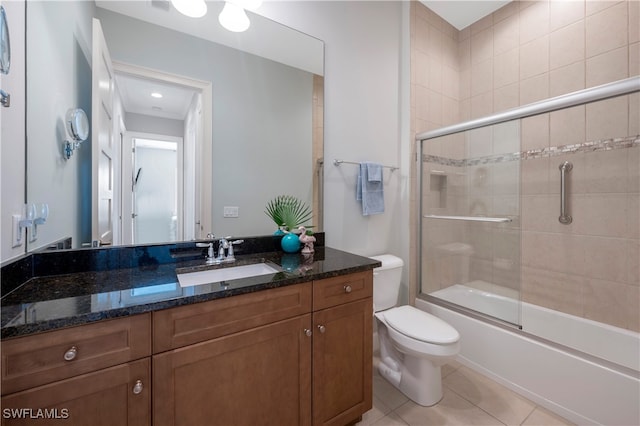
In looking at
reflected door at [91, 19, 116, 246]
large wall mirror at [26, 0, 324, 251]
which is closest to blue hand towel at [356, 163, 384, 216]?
large wall mirror at [26, 0, 324, 251]

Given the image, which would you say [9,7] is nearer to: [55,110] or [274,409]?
[55,110]

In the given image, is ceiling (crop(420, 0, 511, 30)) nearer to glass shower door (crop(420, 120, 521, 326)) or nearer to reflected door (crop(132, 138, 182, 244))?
glass shower door (crop(420, 120, 521, 326))

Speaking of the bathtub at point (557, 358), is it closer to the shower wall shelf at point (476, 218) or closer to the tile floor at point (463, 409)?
the tile floor at point (463, 409)

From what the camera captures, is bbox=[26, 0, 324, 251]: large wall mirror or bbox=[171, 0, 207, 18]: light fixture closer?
bbox=[26, 0, 324, 251]: large wall mirror

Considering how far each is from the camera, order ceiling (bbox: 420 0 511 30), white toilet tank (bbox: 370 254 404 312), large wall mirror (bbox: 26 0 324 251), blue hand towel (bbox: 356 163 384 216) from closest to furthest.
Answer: large wall mirror (bbox: 26 0 324 251), white toilet tank (bbox: 370 254 404 312), blue hand towel (bbox: 356 163 384 216), ceiling (bbox: 420 0 511 30)

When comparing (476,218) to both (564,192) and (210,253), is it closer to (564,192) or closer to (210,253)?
(564,192)

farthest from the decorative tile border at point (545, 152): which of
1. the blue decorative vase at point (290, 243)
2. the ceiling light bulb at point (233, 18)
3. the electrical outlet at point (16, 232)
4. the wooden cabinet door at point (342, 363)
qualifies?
the electrical outlet at point (16, 232)

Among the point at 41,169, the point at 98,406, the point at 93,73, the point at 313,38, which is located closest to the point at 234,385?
the point at 98,406

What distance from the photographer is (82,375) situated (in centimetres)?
73

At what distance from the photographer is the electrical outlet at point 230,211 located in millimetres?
1538

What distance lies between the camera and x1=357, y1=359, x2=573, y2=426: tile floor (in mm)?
1452

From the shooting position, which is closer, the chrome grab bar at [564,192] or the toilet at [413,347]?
the toilet at [413,347]

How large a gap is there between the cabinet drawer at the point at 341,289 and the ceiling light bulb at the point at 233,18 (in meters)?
1.52

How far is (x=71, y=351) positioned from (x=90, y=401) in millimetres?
165
